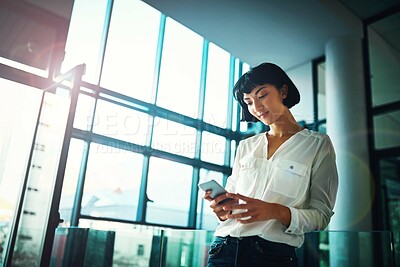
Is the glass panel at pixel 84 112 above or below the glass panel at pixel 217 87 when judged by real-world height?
below

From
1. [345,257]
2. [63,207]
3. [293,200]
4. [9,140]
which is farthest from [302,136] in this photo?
[63,207]

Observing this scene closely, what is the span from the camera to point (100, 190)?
446 centimetres

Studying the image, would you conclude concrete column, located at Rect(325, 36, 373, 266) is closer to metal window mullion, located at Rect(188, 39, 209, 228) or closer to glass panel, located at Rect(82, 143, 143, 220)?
metal window mullion, located at Rect(188, 39, 209, 228)

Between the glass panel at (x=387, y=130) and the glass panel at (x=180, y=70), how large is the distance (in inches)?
99.2

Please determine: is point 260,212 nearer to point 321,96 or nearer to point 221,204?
point 221,204

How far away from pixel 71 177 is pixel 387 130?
390 cm

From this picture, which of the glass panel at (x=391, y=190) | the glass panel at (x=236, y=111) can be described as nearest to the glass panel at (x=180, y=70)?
the glass panel at (x=236, y=111)

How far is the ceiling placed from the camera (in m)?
4.59

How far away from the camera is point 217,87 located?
20.2 feet

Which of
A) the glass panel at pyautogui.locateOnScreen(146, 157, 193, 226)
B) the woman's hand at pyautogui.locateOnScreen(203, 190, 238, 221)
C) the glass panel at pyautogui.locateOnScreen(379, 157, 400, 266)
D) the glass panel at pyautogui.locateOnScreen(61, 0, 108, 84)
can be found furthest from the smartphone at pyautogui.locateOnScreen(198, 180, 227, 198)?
the glass panel at pyautogui.locateOnScreen(379, 157, 400, 266)

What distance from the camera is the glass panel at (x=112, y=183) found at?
438cm

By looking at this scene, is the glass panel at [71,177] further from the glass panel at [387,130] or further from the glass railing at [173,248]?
the glass panel at [387,130]

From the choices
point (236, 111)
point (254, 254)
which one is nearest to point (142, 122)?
point (236, 111)

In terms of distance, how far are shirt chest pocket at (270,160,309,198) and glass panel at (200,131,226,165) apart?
4506mm
